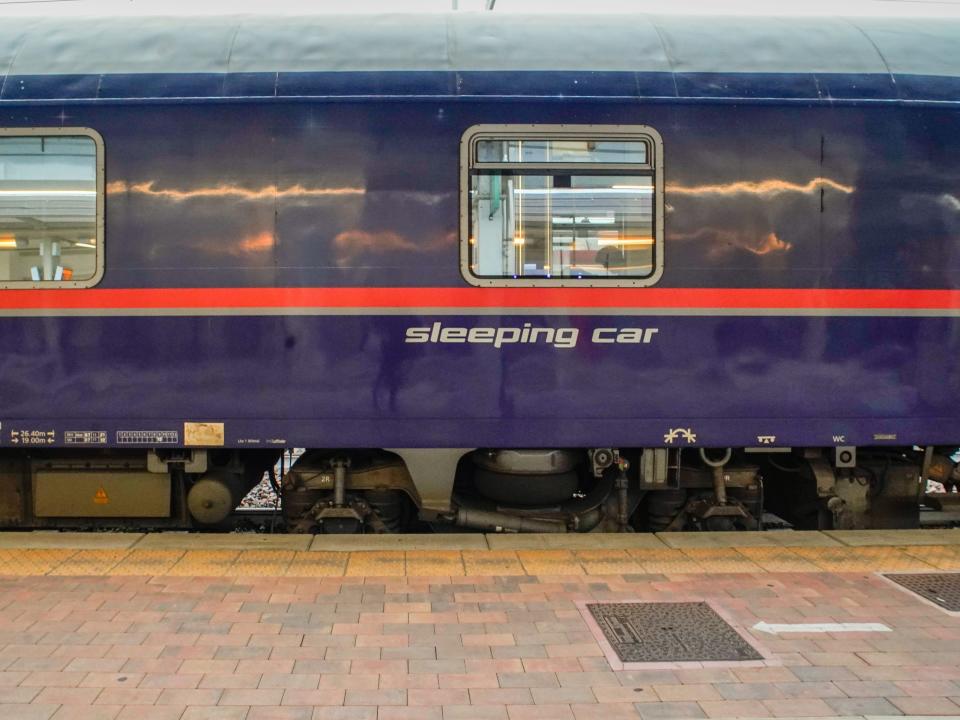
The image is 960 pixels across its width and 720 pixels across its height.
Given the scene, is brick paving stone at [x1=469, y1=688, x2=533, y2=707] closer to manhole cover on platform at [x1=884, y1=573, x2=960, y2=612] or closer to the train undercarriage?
the train undercarriage

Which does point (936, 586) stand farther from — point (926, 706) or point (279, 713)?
point (279, 713)

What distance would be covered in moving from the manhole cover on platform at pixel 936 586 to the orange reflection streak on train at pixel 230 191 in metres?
3.97

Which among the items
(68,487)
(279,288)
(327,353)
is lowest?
(68,487)

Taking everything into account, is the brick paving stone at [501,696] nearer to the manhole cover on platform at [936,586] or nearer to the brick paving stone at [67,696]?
the brick paving stone at [67,696]

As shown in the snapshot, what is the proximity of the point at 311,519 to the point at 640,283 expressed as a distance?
2743 millimetres

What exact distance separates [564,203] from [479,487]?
2007mm

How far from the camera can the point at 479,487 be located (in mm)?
5656

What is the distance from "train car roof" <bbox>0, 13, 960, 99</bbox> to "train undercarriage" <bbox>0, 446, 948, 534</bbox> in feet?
8.24

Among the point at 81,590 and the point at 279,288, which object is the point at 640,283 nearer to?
the point at 279,288

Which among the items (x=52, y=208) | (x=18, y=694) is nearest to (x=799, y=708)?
(x=18, y=694)

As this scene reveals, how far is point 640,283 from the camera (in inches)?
204

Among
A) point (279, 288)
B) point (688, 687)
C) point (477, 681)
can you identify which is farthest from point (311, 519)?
point (688, 687)

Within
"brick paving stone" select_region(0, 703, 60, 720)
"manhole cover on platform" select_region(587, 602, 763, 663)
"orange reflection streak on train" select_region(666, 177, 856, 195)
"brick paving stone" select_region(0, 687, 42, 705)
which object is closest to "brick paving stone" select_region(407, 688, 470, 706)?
"manhole cover on platform" select_region(587, 602, 763, 663)

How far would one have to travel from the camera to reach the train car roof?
5.25 metres
